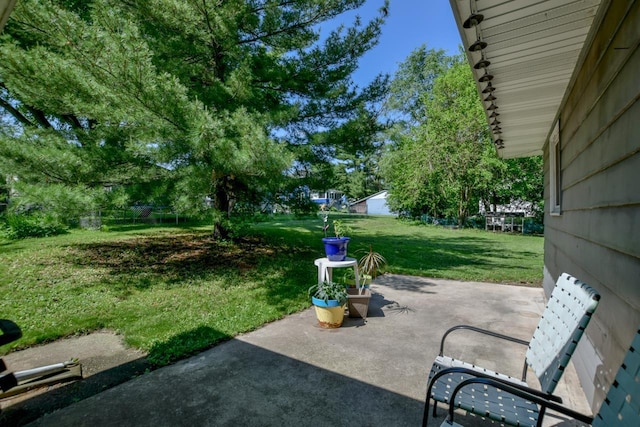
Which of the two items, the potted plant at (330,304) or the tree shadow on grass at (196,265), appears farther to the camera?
the tree shadow on grass at (196,265)

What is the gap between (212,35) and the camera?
5.76 meters

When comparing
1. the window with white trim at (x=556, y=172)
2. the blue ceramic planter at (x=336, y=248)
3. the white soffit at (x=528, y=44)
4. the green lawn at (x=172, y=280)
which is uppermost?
the white soffit at (x=528, y=44)

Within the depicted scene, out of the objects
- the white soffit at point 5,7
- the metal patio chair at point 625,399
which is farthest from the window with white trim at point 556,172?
the white soffit at point 5,7

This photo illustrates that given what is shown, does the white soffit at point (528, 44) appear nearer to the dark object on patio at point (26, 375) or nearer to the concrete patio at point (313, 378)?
the concrete patio at point (313, 378)

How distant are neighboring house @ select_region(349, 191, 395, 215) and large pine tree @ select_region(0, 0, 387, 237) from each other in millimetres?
26147

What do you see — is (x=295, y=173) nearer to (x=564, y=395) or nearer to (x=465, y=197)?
(x=564, y=395)

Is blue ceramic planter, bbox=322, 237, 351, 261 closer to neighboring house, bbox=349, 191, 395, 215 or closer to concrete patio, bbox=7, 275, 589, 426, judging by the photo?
concrete patio, bbox=7, 275, 589, 426

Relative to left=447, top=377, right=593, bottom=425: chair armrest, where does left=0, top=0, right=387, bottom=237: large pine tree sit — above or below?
above

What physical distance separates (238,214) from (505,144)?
533cm

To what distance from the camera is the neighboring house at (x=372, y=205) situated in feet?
107

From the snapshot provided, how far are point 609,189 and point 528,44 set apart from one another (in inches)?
44.5

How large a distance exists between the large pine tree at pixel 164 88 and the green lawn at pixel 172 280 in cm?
126

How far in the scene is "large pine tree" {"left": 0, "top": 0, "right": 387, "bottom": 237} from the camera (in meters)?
4.24

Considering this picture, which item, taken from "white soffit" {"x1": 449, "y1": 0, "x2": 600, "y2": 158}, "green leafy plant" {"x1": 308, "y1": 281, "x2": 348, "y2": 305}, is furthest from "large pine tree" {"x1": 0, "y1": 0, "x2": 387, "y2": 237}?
"white soffit" {"x1": 449, "y1": 0, "x2": 600, "y2": 158}
